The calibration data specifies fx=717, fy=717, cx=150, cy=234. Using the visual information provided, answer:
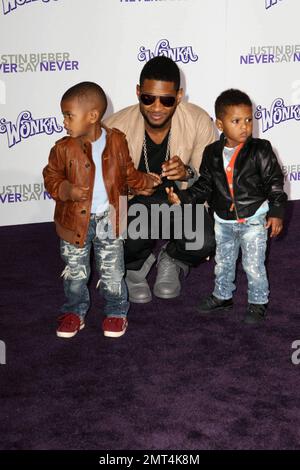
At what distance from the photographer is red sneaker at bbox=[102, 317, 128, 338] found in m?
Answer: 3.95

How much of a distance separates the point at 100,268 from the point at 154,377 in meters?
0.72

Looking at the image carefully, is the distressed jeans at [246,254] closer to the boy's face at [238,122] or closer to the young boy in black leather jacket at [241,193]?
the young boy in black leather jacket at [241,193]

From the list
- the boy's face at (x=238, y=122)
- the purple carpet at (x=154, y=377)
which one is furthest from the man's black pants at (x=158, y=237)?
the boy's face at (x=238, y=122)

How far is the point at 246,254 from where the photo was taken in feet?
13.2

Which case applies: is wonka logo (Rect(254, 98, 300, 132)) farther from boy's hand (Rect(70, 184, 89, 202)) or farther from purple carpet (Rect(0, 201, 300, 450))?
boy's hand (Rect(70, 184, 89, 202))

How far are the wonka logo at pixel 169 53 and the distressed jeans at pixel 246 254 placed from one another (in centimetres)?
262

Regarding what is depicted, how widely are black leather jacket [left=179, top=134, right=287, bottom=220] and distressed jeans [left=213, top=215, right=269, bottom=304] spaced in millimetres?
80

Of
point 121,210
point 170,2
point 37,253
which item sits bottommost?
point 37,253

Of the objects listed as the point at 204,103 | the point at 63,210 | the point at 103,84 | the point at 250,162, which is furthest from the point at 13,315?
the point at 204,103

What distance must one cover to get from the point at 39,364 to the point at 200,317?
103cm

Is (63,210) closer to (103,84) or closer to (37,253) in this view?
(37,253)

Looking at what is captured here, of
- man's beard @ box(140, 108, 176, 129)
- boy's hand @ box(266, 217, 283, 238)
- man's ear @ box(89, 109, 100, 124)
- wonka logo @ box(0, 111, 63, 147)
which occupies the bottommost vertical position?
boy's hand @ box(266, 217, 283, 238)

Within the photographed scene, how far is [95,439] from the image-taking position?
2.99 metres

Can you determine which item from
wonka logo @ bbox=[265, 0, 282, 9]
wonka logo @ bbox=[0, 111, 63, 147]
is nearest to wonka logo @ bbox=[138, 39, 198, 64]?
wonka logo @ bbox=[265, 0, 282, 9]
